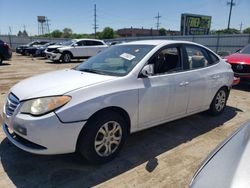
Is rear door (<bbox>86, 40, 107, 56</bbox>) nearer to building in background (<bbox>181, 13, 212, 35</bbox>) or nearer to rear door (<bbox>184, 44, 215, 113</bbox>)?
rear door (<bbox>184, 44, 215, 113</bbox>)

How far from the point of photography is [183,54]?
13.8 ft

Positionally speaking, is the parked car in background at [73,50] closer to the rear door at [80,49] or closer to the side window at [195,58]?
the rear door at [80,49]

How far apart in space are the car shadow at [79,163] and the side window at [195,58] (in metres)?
1.21

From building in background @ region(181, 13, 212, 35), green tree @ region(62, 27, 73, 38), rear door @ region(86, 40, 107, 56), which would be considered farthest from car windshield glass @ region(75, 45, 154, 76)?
green tree @ region(62, 27, 73, 38)

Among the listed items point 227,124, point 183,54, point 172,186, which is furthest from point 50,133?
point 227,124

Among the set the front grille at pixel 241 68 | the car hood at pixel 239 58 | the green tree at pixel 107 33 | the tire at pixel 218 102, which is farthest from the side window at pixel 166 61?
the green tree at pixel 107 33

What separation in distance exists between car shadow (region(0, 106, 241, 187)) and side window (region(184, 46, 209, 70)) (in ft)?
3.97

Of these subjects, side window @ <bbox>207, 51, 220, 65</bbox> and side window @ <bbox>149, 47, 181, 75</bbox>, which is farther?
side window @ <bbox>207, 51, 220, 65</bbox>

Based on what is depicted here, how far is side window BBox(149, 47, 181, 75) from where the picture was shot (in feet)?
12.3

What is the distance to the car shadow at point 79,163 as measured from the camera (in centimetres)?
287

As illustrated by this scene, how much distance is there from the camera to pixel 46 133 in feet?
8.81

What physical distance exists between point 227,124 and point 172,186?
2503mm

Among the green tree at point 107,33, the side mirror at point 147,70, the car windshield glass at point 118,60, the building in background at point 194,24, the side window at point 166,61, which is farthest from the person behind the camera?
the green tree at point 107,33

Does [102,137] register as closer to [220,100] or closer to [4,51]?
[220,100]
